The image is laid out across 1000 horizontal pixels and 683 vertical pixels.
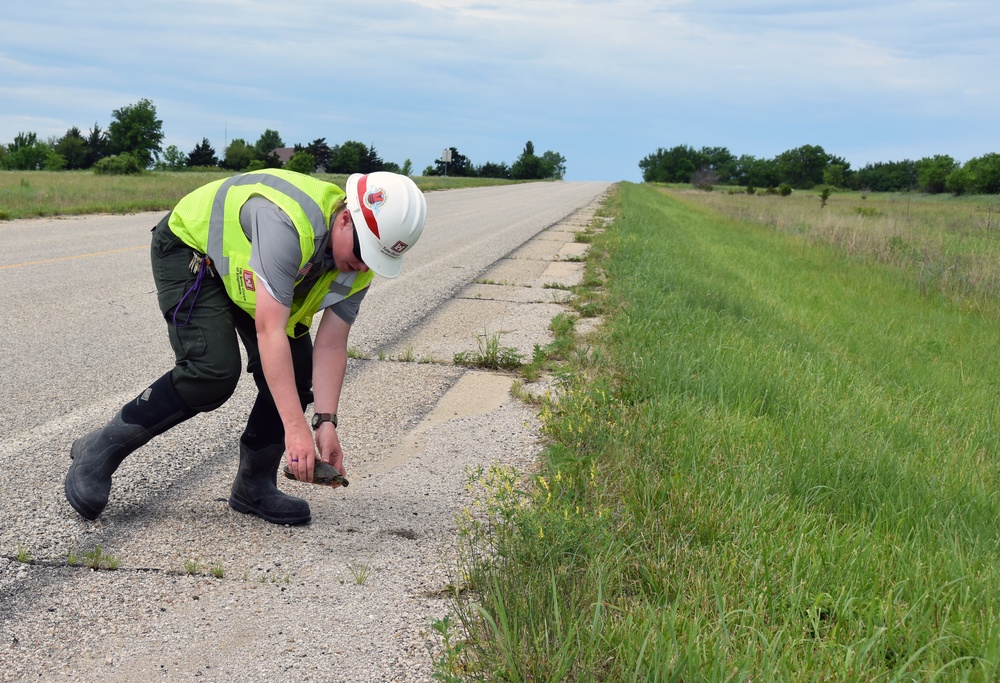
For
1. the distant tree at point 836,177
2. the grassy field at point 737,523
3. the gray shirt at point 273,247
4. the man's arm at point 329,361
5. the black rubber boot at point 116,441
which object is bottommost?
the grassy field at point 737,523

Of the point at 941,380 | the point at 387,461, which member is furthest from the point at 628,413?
the point at 941,380

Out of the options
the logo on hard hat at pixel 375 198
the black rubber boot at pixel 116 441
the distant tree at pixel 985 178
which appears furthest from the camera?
the distant tree at pixel 985 178

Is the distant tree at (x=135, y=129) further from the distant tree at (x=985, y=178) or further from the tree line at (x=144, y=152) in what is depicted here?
the distant tree at (x=985, y=178)

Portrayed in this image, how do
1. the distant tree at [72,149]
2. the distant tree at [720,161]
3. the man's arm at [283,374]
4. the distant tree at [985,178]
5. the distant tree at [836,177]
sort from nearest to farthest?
1. the man's arm at [283,374]
2. the distant tree at [985,178]
3. the distant tree at [72,149]
4. the distant tree at [836,177]
5. the distant tree at [720,161]

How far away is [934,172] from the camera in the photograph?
Answer: 9144 centimetres

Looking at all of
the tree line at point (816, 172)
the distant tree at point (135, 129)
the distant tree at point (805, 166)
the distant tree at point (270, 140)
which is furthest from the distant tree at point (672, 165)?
the distant tree at point (135, 129)

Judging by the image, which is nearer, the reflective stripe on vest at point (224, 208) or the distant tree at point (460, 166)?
the reflective stripe on vest at point (224, 208)

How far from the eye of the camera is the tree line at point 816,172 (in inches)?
3105

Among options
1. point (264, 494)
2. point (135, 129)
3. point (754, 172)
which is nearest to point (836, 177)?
point (754, 172)

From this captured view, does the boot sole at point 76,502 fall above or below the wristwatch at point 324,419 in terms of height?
below

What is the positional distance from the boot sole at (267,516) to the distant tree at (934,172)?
91169 millimetres

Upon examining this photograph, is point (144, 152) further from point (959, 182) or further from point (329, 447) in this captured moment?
point (329, 447)

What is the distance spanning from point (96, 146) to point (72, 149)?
3.48 m

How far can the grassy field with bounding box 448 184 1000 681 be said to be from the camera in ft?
7.56
